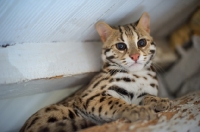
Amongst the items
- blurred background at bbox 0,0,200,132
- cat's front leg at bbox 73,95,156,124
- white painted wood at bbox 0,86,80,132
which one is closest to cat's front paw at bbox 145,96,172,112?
cat's front leg at bbox 73,95,156,124

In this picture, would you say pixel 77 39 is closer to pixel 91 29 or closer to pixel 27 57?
pixel 91 29

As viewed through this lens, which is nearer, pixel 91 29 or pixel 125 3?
pixel 125 3

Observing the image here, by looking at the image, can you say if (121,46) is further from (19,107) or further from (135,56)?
(19,107)

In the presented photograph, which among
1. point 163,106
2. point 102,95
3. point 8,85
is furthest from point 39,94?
point 163,106

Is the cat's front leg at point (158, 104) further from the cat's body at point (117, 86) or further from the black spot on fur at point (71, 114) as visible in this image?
the black spot on fur at point (71, 114)

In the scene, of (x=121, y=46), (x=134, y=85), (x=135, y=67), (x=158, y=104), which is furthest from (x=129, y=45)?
(x=158, y=104)

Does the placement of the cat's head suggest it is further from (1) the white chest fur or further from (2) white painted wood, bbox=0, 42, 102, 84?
(2) white painted wood, bbox=0, 42, 102, 84
